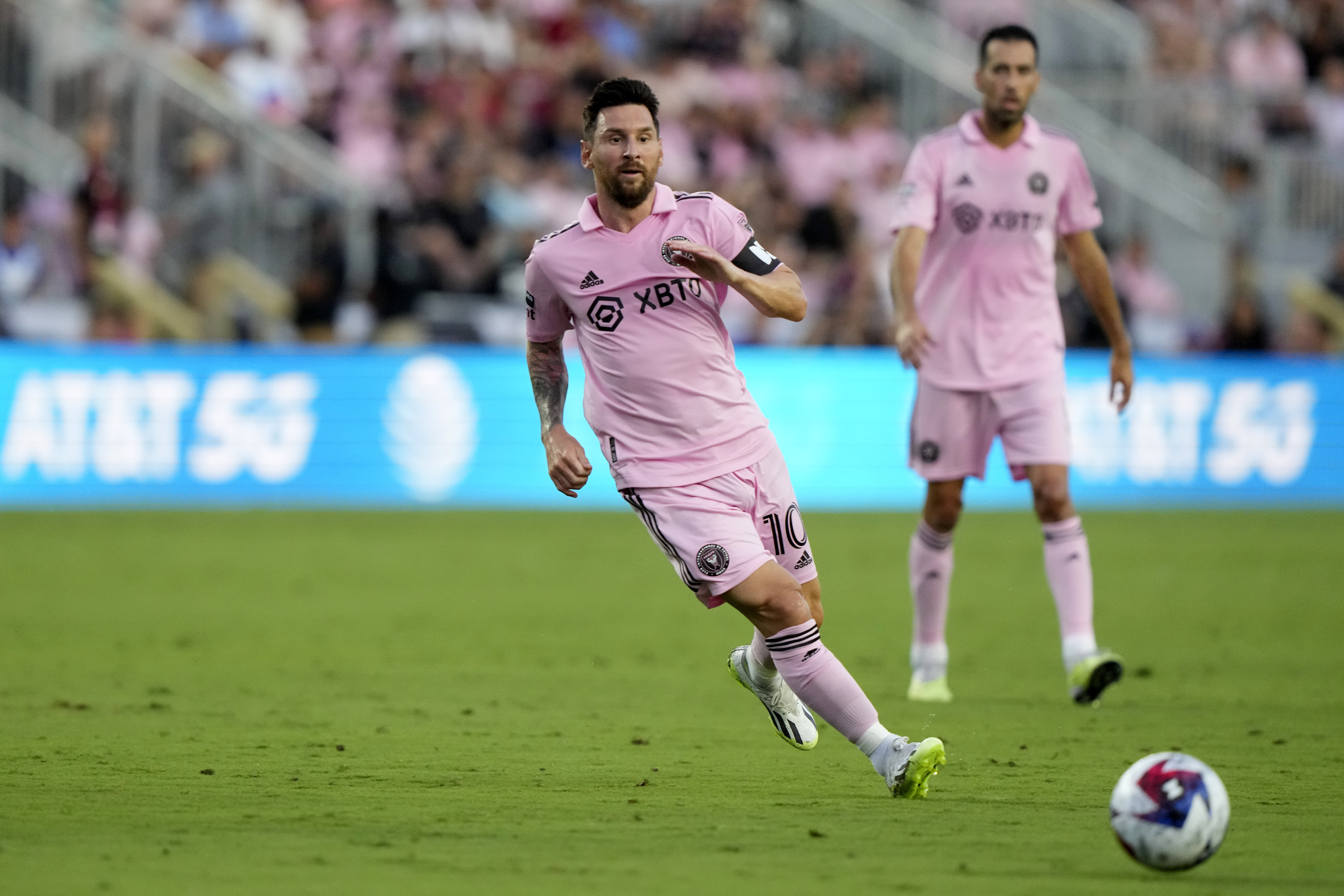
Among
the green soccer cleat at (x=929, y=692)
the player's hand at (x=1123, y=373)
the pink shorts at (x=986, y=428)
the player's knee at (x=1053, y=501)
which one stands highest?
the player's hand at (x=1123, y=373)

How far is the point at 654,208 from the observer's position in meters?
6.51

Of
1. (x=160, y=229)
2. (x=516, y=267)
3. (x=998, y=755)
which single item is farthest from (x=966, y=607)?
(x=160, y=229)

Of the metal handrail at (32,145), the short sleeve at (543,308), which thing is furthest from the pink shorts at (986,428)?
the metal handrail at (32,145)

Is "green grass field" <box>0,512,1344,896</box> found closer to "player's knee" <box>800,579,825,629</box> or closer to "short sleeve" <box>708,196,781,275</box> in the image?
"player's knee" <box>800,579,825,629</box>

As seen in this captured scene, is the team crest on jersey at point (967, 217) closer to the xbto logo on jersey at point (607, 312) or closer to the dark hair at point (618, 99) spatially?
the dark hair at point (618, 99)

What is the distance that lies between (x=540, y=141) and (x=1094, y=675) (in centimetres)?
1448

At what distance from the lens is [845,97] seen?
2297cm

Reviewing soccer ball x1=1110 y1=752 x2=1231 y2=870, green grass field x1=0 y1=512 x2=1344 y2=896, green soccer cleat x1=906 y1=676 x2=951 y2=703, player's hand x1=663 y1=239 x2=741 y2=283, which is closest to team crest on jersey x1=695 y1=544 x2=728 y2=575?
green grass field x1=0 y1=512 x2=1344 y2=896

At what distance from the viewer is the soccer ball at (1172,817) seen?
510 centimetres

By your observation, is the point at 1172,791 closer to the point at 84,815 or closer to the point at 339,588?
the point at 84,815

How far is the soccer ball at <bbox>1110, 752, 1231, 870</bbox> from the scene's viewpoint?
5.10 m

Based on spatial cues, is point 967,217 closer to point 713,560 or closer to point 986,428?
point 986,428

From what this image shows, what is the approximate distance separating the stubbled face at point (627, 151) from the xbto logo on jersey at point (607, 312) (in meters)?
0.31

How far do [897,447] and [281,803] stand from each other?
1260cm
